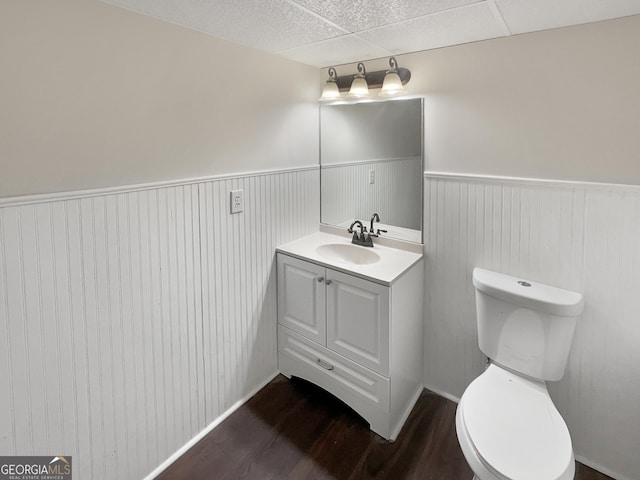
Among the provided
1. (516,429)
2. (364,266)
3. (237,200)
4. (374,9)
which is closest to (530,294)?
(516,429)

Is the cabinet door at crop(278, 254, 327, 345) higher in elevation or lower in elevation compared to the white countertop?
lower

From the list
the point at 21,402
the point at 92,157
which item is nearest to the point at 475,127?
the point at 92,157

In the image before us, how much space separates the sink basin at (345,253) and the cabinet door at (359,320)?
328mm

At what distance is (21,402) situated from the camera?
1.25 metres

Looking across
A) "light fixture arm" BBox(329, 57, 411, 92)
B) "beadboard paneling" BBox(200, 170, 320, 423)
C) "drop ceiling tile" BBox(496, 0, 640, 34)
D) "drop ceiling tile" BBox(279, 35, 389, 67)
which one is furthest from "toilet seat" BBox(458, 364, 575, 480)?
"drop ceiling tile" BBox(279, 35, 389, 67)

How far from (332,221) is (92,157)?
1524mm

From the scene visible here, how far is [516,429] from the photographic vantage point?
1340 millimetres

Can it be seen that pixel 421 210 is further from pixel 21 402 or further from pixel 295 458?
pixel 21 402

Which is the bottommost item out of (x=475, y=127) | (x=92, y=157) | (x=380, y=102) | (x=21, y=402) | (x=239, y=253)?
(x=21, y=402)

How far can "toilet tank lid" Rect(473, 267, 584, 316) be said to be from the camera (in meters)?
1.56

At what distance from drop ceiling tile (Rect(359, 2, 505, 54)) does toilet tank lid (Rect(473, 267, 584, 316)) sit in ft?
3.79

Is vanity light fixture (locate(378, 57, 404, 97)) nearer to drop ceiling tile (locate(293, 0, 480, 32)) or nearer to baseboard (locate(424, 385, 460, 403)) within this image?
drop ceiling tile (locate(293, 0, 480, 32))

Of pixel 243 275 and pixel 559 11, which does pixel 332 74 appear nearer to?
pixel 559 11

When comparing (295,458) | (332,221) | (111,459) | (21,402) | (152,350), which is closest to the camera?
(21,402)
